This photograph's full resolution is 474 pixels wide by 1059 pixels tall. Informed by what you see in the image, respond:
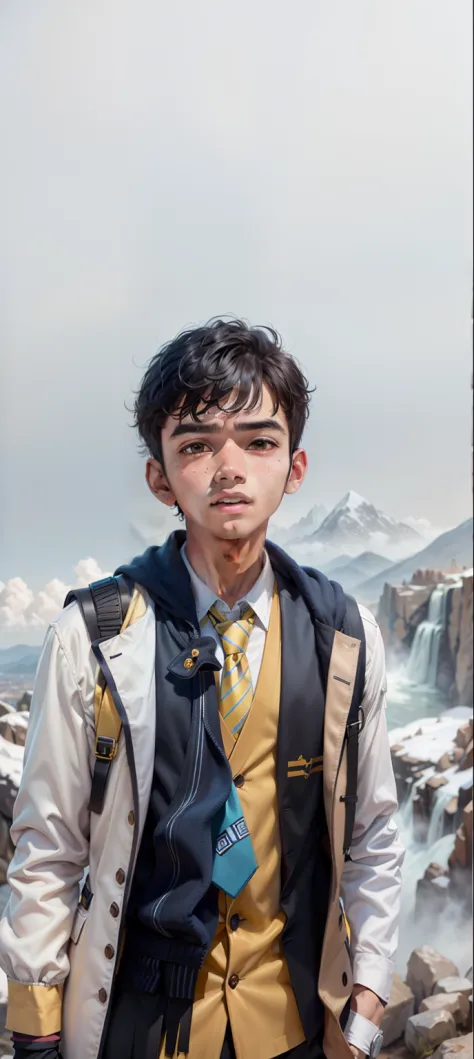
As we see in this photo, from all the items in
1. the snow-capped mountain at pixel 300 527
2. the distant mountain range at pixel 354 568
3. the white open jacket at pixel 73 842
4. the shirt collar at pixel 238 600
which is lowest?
the white open jacket at pixel 73 842

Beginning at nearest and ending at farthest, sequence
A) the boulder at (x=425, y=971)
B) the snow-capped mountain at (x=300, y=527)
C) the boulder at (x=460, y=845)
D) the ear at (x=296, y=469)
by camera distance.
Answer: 1. the ear at (x=296, y=469)
2. the snow-capped mountain at (x=300, y=527)
3. the boulder at (x=425, y=971)
4. the boulder at (x=460, y=845)

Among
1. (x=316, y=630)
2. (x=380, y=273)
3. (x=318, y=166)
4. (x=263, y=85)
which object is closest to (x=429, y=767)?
(x=316, y=630)

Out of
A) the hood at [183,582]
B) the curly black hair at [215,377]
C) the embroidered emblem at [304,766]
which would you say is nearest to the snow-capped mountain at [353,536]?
the hood at [183,582]

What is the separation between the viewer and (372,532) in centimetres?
212

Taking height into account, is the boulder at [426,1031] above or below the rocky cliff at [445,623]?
below

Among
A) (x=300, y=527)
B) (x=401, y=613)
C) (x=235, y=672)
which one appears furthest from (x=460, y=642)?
(x=235, y=672)

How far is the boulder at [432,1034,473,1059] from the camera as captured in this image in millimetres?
2084

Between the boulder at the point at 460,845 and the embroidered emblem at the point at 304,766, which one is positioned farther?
the boulder at the point at 460,845

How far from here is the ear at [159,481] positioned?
1.31 metres

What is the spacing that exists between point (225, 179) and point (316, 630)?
1.15 meters

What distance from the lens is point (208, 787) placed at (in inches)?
44.6

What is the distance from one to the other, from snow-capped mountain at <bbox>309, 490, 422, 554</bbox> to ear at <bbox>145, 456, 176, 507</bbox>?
78 centimetres

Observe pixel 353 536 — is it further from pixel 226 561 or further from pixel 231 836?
pixel 231 836

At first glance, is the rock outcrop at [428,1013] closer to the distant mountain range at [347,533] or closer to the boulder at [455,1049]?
the boulder at [455,1049]
